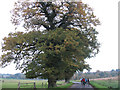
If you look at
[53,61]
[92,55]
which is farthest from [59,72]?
[92,55]

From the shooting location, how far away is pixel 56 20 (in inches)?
1096

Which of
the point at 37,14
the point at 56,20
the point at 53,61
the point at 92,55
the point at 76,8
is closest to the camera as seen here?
the point at 53,61

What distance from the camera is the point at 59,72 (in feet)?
75.5

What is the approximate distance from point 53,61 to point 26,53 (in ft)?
13.7

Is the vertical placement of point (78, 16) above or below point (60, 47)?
above

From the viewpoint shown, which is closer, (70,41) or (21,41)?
(70,41)

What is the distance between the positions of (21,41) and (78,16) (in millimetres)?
8980

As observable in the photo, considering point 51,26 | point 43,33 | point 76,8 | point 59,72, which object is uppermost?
point 76,8

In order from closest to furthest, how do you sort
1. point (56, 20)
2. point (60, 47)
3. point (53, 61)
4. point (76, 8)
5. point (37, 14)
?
point (60, 47), point (53, 61), point (76, 8), point (37, 14), point (56, 20)

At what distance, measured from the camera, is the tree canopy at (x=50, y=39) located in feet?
71.9

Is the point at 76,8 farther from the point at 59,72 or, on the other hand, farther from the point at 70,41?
the point at 59,72

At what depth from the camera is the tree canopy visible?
21.9m

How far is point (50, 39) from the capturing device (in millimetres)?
22328

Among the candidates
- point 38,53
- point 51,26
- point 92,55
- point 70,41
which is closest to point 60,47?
point 70,41
